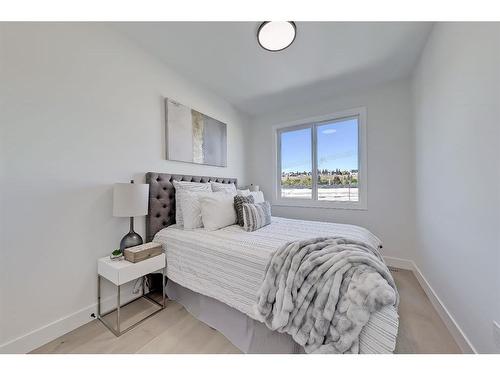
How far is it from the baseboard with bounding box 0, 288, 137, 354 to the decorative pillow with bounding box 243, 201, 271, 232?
4.63ft

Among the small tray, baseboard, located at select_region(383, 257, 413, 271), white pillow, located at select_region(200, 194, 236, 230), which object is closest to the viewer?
the small tray

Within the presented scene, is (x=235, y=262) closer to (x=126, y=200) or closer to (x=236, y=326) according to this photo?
(x=236, y=326)

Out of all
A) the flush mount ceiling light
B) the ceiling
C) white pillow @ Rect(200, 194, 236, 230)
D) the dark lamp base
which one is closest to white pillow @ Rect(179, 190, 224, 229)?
white pillow @ Rect(200, 194, 236, 230)

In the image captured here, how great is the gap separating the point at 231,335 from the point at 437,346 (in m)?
1.44

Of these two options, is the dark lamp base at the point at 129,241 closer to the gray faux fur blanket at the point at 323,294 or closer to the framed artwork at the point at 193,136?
the framed artwork at the point at 193,136

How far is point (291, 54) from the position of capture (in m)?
2.02

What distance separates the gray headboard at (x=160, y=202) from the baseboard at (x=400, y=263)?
9.65 ft

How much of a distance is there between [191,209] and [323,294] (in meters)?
1.41

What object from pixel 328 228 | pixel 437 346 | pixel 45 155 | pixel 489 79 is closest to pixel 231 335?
pixel 328 228

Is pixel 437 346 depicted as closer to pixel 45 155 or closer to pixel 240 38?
pixel 240 38

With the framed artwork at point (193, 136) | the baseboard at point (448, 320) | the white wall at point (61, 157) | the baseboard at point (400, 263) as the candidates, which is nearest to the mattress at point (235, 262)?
the white wall at point (61, 157)

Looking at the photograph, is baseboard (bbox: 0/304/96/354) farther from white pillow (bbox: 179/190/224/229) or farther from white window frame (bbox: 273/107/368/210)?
white window frame (bbox: 273/107/368/210)

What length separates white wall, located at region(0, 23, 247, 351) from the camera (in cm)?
121

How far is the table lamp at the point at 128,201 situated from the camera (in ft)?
5.04
